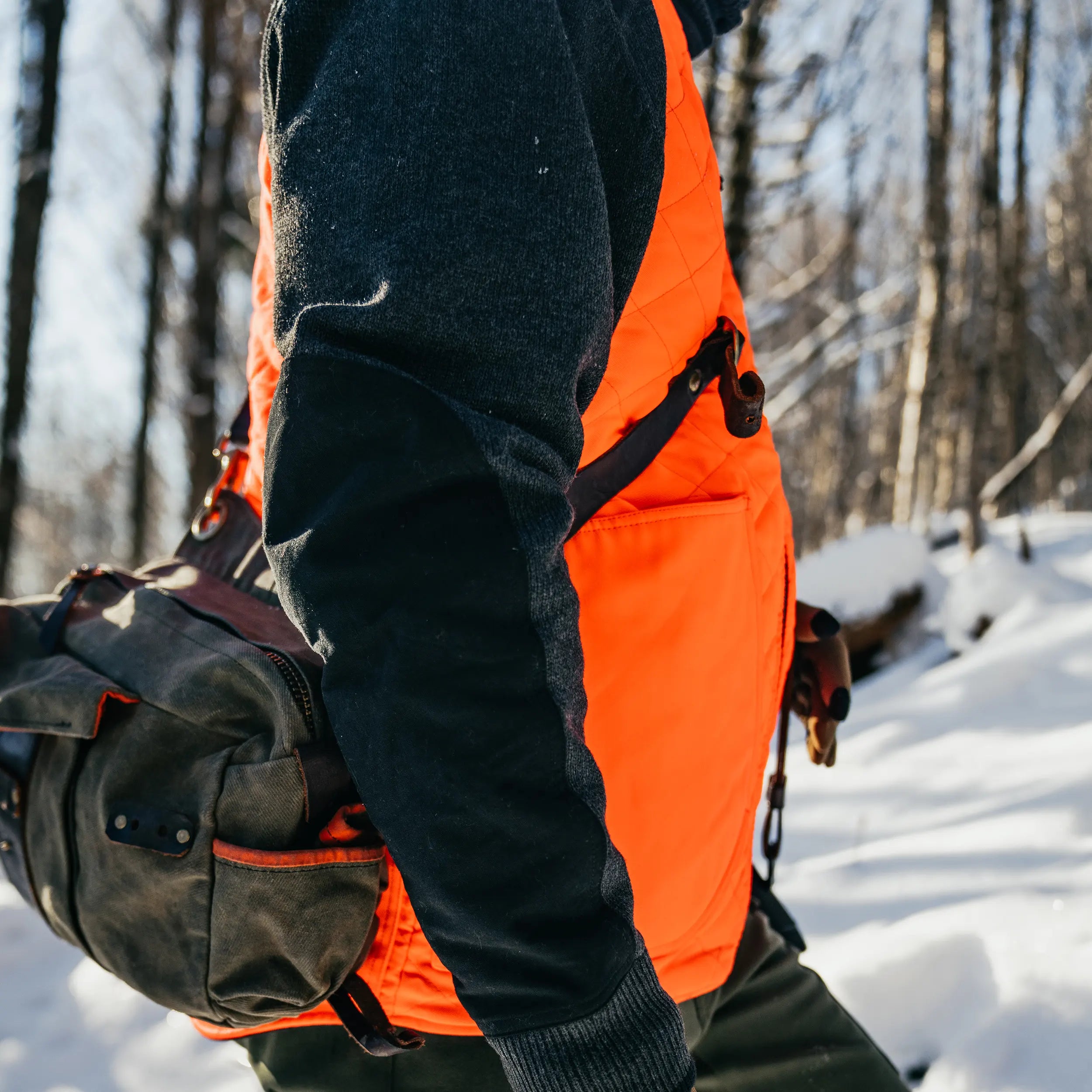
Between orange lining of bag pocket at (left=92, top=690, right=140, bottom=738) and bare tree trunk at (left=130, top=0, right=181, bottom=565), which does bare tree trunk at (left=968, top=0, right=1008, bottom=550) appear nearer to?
orange lining of bag pocket at (left=92, top=690, right=140, bottom=738)

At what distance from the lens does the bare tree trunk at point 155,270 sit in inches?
382

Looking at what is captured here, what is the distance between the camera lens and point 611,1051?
62cm

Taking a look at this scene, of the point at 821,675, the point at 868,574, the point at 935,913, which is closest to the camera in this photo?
the point at 821,675

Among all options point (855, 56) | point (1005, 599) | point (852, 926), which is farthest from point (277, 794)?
point (855, 56)

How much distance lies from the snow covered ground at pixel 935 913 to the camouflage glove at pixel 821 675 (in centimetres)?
104

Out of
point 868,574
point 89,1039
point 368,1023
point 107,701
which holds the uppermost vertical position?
point 107,701

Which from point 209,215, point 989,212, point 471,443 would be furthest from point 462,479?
point 209,215

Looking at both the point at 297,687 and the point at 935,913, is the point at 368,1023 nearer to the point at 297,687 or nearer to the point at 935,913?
the point at 297,687

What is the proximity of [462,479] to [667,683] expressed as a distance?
0.33 meters

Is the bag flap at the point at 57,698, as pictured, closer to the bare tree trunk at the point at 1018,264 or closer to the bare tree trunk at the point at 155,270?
the bare tree trunk at the point at 1018,264

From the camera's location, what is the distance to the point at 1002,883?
233 cm

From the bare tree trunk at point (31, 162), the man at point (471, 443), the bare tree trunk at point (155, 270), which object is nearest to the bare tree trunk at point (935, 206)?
the bare tree trunk at point (31, 162)

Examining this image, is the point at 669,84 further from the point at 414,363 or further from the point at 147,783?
the point at 147,783

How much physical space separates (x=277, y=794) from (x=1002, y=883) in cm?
225
